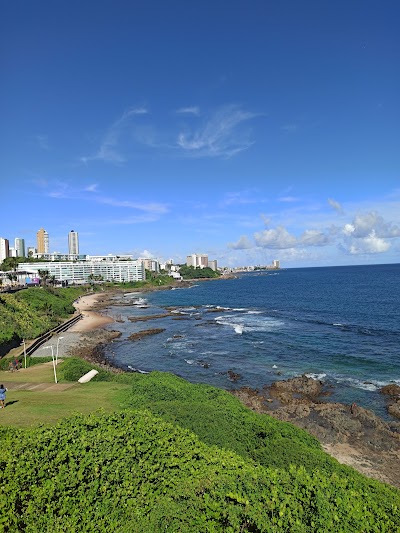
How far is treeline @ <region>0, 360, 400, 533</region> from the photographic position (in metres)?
7.16

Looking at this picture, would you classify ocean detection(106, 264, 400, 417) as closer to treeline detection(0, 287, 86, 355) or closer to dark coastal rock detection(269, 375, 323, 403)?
dark coastal rock detection(269, 375, 323, 403)

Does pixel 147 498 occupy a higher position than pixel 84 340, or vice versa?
pixel 147 498

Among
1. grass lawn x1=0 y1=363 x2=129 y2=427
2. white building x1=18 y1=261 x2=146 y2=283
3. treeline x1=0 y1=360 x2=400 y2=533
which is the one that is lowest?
grass lawn x1=0 y1=363 x2=129 y2=427

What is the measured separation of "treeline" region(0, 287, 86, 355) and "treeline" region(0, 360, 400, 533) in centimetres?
3773

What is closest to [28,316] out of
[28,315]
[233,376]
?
[28,315]

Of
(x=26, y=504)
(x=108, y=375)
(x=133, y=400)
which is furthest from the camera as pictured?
(x=108, y=375)

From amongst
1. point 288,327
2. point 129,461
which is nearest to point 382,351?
point 288,327

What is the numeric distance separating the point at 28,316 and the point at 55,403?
46321mm

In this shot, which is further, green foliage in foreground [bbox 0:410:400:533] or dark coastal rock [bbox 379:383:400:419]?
dark coastal rock [bbox 379:383:400:419]

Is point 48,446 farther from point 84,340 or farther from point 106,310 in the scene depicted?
point 106,310

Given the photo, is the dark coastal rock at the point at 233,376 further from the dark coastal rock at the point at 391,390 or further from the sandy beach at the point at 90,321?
the sandy beach at the point at 90,321

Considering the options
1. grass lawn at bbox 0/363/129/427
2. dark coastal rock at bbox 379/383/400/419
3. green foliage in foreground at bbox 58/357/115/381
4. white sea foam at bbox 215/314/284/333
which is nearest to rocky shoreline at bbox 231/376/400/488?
dark coastal rock at bbox 379/383/400/419

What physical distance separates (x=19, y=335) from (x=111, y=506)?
46116 millimetres

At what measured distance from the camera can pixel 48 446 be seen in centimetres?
869
